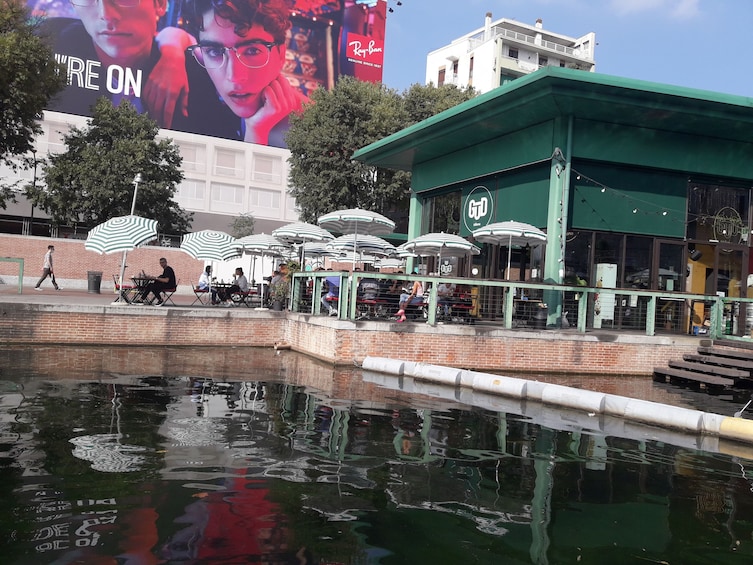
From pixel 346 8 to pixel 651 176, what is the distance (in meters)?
56.3

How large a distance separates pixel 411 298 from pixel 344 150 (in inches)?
795

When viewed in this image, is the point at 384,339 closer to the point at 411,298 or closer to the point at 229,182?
the point at 411,298

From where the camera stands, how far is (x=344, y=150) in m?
32.5

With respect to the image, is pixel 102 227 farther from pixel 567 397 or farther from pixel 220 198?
pixel 220 198

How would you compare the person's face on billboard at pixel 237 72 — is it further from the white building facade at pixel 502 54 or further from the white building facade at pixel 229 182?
the white building facade at pixel 502 54

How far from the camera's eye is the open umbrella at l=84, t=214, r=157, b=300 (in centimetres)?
1570

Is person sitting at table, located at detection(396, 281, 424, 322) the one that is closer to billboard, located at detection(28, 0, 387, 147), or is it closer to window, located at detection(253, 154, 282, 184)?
billboard, located at detection(28, 0, 387, 147)

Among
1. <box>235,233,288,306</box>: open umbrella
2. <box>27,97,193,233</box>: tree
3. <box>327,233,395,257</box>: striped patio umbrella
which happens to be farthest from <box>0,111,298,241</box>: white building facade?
<box>327,233,395,257</box>: striped patio umbrella

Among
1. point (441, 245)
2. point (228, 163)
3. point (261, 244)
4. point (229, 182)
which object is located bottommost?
point (441, 245)

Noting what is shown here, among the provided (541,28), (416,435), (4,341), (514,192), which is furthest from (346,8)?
(416,435)

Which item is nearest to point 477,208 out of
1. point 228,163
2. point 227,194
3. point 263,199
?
point 227,194

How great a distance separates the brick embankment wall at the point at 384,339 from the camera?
41.8 ft

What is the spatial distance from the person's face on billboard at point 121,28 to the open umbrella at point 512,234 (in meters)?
50.5

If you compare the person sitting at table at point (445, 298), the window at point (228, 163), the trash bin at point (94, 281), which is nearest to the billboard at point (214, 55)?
the window at point (228, 163)
